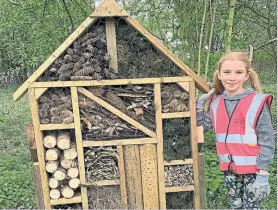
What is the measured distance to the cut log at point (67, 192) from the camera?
123 inches

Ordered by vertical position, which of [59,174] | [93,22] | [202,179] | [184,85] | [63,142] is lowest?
[202,179]

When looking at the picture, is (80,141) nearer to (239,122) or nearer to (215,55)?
(239,122)

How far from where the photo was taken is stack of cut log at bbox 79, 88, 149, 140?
9.87 feet

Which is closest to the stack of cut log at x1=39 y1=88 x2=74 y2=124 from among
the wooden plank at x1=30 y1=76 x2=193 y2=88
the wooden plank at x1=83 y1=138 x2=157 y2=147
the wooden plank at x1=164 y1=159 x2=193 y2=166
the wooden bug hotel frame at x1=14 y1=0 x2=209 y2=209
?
the wooden bug hotel frame at x1=14 y1=0 x2=209 y2=209

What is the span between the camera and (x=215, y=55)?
6418 millimetres

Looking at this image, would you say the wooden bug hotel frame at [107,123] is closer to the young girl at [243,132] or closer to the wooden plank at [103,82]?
the wooden plank at [103,82]

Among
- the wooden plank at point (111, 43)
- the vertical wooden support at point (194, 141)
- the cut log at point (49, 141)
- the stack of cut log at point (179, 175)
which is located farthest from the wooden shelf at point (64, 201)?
the wooden plank at point (111, 43)

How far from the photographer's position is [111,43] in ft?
9.48

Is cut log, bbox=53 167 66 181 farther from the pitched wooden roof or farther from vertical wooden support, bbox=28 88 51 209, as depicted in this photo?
the pitched wooden roof

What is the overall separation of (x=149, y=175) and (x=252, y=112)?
1.08 metres

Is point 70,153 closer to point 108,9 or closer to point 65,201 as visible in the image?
point 65,201

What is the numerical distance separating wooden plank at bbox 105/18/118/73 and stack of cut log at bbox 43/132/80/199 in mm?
723

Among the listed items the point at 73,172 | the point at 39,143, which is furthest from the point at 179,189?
the point at 39,143

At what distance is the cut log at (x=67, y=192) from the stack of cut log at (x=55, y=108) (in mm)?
606
